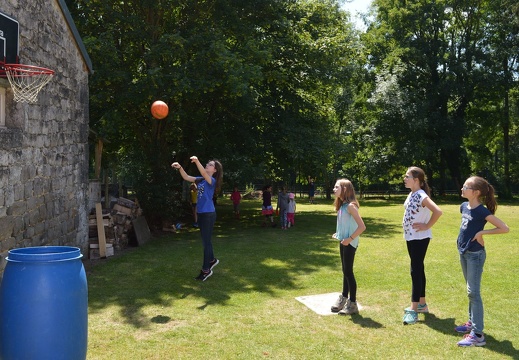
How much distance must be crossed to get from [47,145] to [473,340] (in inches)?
272

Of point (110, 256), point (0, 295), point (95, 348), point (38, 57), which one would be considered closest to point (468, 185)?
point (95, 348)

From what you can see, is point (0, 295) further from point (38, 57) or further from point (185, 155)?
point (185, 155)

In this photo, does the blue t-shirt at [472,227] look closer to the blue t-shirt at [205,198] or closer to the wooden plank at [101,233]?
the blue t-shirt at [205,198]

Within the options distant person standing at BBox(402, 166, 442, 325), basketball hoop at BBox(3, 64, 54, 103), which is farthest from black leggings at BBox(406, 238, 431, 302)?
basketball hoop at BBox(3, 64, 54, 103)

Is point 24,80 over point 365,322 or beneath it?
over

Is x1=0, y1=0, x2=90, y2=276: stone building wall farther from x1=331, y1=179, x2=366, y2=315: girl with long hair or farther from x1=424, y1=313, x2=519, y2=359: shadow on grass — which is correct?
x1=424, y1=313, x2=519, y2=359: shadow on grass

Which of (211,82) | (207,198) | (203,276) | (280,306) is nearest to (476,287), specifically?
(280,306)

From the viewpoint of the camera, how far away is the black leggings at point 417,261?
18.7 ft

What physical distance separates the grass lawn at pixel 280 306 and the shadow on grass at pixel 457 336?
0.04ft

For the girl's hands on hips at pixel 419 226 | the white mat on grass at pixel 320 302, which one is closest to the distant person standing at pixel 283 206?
the white mat on grass at pixel 320 302

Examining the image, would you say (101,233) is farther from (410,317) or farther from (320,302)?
(410,317)

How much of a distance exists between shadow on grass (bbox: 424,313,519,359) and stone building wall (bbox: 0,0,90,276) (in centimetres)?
539

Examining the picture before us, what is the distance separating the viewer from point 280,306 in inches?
257

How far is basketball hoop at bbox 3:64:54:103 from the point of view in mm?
6363
